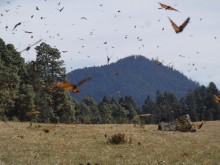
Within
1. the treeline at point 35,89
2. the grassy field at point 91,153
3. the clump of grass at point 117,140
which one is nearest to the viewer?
the grassy field at point 91,153

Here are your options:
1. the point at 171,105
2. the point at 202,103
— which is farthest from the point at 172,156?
the point at 171,105

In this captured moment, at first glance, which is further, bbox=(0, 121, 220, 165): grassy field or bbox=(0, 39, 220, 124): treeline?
bbox=(0, 39, 220, 124): treeline

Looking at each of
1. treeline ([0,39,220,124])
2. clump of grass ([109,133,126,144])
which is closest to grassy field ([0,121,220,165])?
clump of grass ([109,133,126,144])

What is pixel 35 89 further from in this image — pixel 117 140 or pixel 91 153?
pixel 91 153

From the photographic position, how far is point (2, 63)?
63.2 m

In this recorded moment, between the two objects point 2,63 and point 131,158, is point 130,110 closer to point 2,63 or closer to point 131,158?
point 2,63

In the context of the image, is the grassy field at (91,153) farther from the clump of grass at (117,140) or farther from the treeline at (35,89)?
the treeline at (35,89)

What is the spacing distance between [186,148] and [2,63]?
4323 centimetres

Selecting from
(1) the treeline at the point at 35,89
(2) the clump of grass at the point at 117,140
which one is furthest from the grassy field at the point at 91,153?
(1) the treeline at the point at 35,89

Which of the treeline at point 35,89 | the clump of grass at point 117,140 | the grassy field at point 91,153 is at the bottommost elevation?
the grassy field at point 91,153

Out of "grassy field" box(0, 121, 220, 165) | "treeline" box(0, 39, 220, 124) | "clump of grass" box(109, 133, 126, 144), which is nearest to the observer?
"grassy field" box(0, 121, 220, 165)

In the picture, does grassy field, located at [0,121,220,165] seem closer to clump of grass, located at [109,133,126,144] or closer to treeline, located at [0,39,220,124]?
clump of grass, located at [109,133,126,144]

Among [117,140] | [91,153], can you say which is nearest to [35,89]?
[117,140]

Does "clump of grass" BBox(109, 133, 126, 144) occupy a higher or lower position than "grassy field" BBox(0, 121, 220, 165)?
higher
